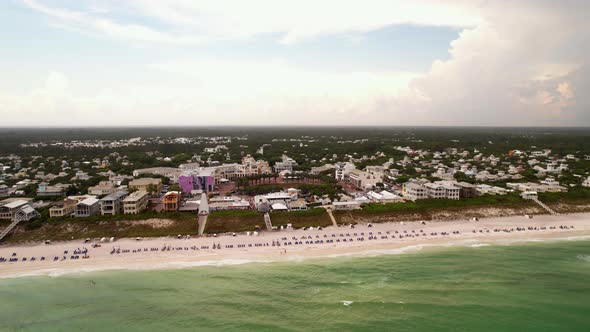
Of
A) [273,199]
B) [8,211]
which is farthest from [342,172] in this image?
[8,211]

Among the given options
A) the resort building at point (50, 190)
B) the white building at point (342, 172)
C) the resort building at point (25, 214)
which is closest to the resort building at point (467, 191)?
the white building at point (342, 172)

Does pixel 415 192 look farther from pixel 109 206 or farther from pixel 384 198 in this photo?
pixel 109 206

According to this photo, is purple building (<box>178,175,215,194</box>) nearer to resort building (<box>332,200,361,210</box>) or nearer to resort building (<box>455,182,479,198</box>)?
resort building (<box>332,200,361,210</box>)

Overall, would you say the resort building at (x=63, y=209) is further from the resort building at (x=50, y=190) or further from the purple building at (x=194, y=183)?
the purple building at (x=194, y=183)

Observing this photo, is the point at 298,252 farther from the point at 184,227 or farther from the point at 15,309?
the point at 15,309

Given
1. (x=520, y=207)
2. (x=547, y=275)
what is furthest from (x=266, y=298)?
(x=520, y=207)

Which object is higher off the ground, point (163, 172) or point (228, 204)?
point (163, 172)
